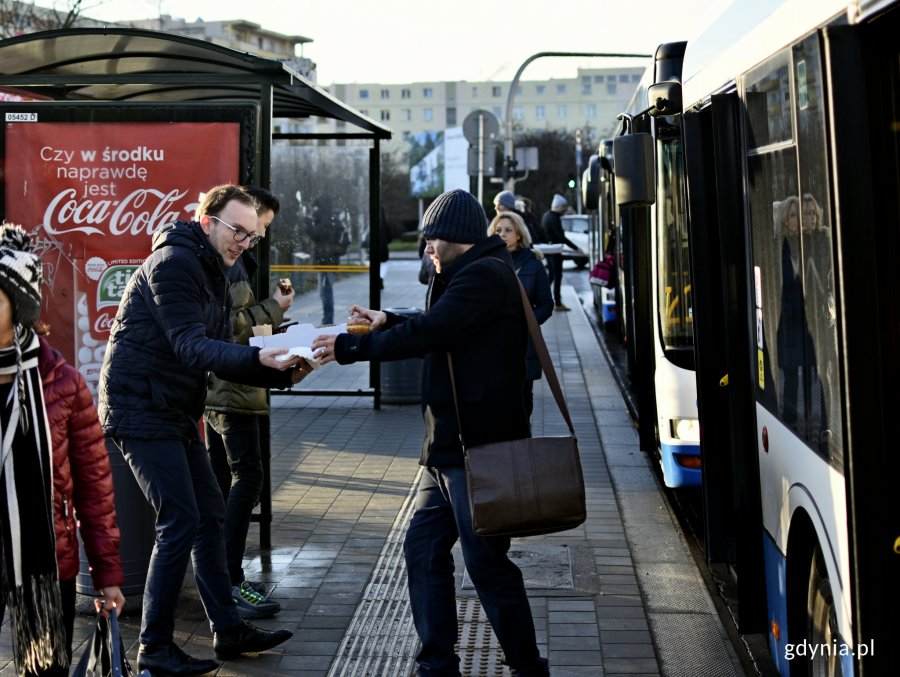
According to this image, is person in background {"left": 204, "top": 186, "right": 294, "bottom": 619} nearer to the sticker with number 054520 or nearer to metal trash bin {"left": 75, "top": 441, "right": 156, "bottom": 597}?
metal trash bin {"left": 75, "top": 441, "right": 156, "bottom": 597}

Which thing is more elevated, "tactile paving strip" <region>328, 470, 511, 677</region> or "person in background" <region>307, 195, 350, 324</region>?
"person in background" <region>307, 195, 350, 324</region>

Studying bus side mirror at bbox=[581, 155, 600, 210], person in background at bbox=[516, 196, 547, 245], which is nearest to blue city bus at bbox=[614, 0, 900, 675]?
bus side mirror at bbox=[581, 155, 600, 210]

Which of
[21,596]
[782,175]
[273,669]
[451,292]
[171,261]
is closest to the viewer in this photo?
[21,596]

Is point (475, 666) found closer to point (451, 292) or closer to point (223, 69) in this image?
point (451, 292)

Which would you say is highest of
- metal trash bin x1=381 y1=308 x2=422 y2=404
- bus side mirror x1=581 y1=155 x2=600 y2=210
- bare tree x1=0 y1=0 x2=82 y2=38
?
bare tree x1=0 y1=0 x2=82 y2=38

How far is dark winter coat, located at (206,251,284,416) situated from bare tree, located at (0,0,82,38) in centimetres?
1582

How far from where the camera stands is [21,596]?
366 cm

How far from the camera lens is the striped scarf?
3.61 metres

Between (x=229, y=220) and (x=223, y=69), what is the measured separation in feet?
8.38

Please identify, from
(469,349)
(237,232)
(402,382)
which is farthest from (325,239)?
(469,349)

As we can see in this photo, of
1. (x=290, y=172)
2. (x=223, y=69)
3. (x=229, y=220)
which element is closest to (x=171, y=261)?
(x=229, y=220)

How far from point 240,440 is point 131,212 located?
1.62 meters

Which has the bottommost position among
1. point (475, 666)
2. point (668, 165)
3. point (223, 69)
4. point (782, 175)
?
point (475, 666)

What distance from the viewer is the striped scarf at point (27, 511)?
142 inches
